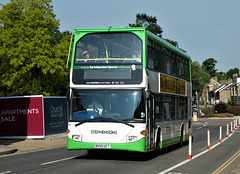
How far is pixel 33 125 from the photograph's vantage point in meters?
26.1

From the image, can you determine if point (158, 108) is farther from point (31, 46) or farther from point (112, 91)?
point (31, 46)

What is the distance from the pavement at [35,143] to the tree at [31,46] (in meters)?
19.4

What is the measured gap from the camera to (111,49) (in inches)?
569

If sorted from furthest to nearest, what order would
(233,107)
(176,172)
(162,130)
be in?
(233,107) → (162,130) → (176,172)

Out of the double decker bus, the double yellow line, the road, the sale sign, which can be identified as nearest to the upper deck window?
the double decker bus

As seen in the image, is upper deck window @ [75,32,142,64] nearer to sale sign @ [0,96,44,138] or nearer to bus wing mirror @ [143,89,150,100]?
bus wing mirror @ [143,89,150,100]

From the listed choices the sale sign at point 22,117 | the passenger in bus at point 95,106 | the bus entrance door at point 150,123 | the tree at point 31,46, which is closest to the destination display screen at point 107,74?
the passenger in bus at point 95,106

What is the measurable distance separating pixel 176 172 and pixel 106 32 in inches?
212

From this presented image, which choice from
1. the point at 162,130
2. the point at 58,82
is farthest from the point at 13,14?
the point at 162,130

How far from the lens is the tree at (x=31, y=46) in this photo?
Result: 4556 cm

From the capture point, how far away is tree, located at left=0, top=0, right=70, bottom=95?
45562 millimetres

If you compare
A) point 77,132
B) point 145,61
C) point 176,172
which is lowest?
point 176,172

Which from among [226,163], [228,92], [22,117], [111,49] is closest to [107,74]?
[111,49]

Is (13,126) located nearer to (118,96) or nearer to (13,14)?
(118,96)
